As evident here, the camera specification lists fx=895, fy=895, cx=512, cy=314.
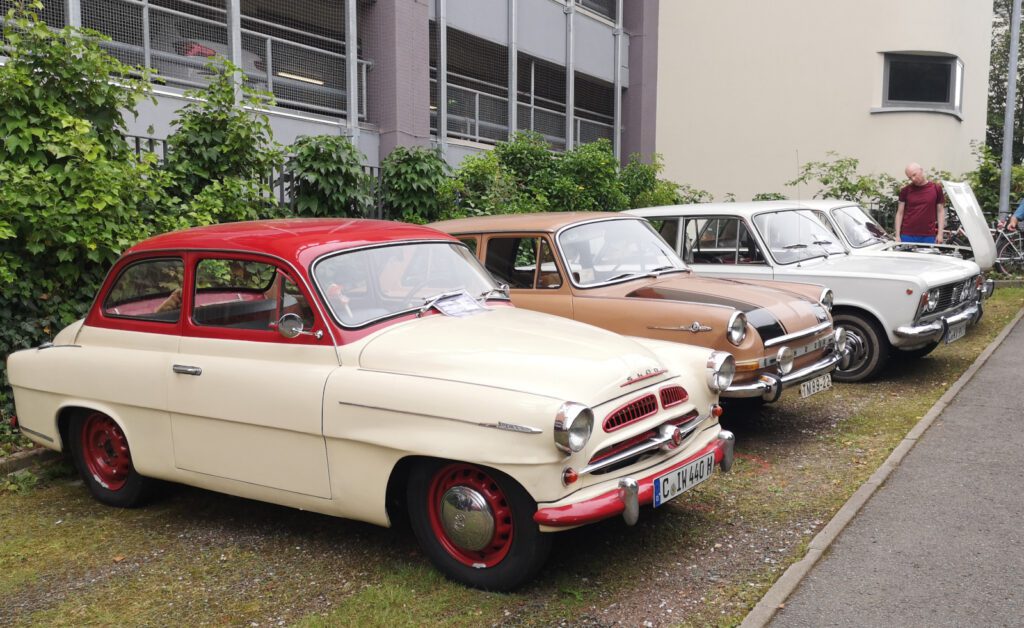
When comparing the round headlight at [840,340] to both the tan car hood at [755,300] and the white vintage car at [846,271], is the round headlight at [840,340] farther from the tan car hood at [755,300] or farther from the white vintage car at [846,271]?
the white vintage car at [846,271]

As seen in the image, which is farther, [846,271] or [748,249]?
[748,249]

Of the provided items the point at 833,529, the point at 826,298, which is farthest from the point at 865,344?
the point at 833,529

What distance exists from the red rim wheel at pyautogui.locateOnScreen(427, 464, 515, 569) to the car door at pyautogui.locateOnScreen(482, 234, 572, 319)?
2.71 meters

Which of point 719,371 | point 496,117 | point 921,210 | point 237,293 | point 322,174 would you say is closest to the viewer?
point 719,371

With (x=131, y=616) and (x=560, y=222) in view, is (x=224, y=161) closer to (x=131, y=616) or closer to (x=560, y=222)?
(x=560, y=222)

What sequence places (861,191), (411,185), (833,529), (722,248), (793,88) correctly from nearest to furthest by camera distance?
(833,529) → (722,248) → (411,185) → (861,191) → (793,88)

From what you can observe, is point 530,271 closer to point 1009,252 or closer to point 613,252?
point 613,252

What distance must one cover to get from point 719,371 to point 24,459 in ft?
15.6

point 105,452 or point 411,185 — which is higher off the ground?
point 411,185

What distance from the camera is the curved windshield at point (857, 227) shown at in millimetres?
9859

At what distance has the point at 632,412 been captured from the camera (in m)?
4.29


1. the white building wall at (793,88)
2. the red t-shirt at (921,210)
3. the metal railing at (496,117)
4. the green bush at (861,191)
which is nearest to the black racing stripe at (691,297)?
the red t-shirt at (921,210)

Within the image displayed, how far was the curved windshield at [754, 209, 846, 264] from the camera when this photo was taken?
8.75 metres

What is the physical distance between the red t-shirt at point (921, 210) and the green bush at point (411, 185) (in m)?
5.73
